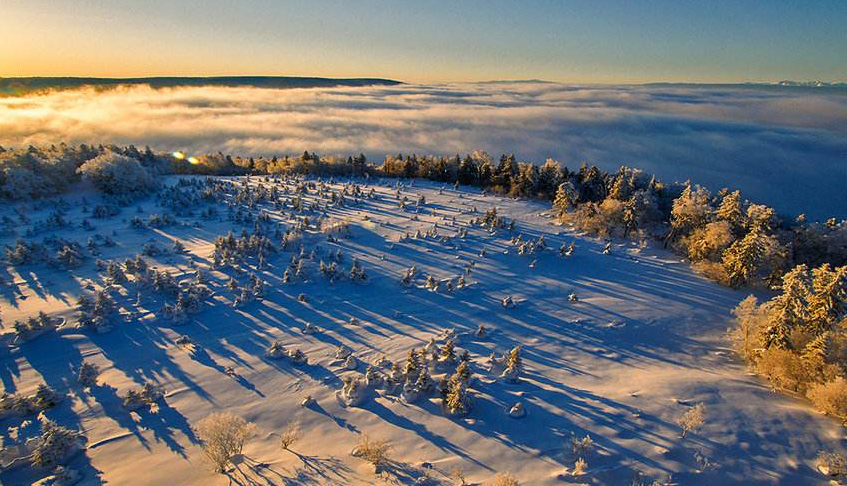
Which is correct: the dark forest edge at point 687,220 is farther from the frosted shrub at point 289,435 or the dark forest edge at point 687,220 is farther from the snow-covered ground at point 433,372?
the frosted shrub at point 289,435

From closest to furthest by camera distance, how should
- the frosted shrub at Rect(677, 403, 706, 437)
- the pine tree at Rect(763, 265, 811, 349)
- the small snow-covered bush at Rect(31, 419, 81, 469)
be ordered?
the small snow-covered bush at Rect(31, 419, 81, 469) < the frosted shrub at Rect(677, 403, 706, 437) < the pine tree at Rect(763, 265, 811, 349)

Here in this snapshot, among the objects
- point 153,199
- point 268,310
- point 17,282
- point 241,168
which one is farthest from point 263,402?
point 241,168

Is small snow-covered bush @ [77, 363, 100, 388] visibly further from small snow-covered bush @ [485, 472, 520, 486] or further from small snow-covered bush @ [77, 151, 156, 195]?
small snow-covered bush @ [77, 151, 156, 195]

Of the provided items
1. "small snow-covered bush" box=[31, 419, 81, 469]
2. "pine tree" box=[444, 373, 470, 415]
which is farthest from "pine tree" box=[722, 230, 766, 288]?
"small snow-covered bush" box=[31, 419, 81, 469]

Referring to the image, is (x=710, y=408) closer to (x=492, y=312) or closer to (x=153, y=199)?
(x=492, y=312)

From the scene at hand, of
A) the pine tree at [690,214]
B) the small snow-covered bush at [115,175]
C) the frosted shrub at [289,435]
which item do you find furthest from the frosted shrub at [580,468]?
the small snow-covered bush at [115,175]

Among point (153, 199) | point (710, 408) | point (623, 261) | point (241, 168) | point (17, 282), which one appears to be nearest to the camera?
point (710, 408)
